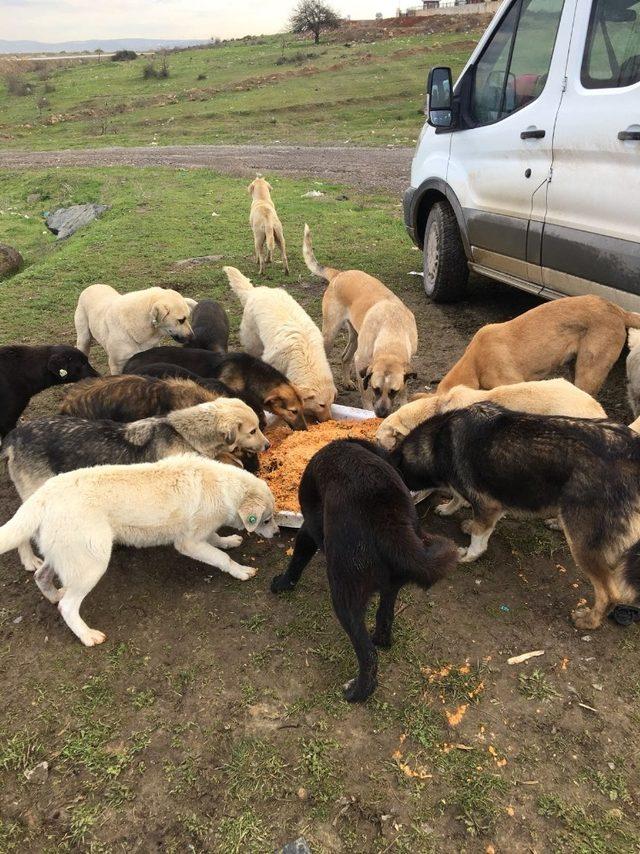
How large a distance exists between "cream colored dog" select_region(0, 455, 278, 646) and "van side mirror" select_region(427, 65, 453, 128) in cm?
617

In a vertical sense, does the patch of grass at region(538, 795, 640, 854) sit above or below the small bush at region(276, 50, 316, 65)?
below

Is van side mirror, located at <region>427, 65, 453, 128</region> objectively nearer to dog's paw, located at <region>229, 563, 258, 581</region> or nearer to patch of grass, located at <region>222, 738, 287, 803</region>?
dog's paw, located at <region>229, 563, 258, 581</region>

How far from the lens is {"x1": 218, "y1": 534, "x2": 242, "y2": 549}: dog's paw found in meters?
4.73

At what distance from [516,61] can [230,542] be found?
640cm

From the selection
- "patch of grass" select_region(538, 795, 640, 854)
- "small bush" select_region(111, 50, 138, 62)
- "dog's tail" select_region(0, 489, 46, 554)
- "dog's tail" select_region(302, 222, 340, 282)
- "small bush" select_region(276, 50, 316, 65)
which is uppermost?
"small bush" select_region(111, 50, 138, 62)

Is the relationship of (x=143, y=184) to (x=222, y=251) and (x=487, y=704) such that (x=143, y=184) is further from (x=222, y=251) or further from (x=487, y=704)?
(x=487, y=704)

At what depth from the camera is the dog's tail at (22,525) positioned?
11.8 feet

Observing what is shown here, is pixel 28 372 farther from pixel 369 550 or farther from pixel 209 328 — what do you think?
pixel 369 550

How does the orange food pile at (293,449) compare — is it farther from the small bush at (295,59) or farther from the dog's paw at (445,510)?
the small bush at (295,59)

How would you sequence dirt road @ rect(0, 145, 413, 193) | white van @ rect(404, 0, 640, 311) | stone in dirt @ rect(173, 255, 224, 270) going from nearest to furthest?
white van @ rect(404, 0, 640, 311) < stone in dirt @ rect(173, 255, 224, 270) < dirt road @ rect(0, 145, 413, 193)

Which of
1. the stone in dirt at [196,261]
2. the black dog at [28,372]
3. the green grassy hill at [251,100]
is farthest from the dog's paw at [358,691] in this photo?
the green grassy hill at [251,100]

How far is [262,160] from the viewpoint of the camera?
78.8 feet

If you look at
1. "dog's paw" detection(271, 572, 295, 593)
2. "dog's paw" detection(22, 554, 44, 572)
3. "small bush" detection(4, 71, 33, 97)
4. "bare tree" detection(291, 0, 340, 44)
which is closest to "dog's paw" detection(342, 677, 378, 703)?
"dog's paw" detection(271, 572, 295, 593)

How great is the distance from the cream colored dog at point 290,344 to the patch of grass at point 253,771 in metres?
3.59
